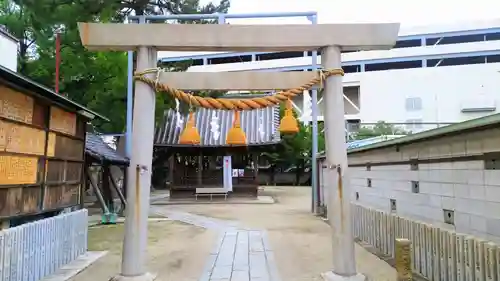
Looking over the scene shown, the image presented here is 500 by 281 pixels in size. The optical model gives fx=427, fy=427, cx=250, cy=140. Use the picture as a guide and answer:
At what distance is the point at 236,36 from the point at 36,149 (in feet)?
11.4

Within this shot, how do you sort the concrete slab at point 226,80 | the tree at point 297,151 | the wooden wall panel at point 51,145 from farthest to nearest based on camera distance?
the tree at point 297,151
the wooden wall panel at point 51,145
the concrete slab at point 226,80

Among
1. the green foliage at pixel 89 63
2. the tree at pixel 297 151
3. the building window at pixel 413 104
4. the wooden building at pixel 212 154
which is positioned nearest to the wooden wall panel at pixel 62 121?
the green foliage at pixel 89 63

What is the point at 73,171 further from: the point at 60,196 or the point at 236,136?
the point at 236,136

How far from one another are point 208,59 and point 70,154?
45.4 meters

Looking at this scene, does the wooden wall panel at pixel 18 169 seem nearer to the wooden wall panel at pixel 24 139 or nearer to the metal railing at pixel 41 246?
the wooden wall panel at pixel 24 139

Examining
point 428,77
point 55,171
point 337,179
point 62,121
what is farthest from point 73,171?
point 428,77

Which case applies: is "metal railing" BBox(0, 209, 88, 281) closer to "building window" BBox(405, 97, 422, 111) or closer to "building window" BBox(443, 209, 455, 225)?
"building window" BBox(443, 209, 455, 225)

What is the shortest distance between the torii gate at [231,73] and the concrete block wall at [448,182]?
62.3 inches

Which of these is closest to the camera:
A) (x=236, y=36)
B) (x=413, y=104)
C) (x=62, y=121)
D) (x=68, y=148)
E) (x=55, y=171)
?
(x=236, y=36)

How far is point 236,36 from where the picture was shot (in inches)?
238

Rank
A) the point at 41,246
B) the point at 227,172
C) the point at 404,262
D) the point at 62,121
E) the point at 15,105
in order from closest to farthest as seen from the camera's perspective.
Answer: the point at 404,262 < the point at 15,105 < the point at 41,246 < the point at 62,121 < the point at 227,172

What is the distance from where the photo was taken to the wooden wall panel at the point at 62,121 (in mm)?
7160

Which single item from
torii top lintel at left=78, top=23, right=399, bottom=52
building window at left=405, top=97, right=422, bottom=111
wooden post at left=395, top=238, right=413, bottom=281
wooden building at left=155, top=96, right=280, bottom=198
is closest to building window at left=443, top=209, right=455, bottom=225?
wooden post at left=395, top=238, right=413, bottom=281

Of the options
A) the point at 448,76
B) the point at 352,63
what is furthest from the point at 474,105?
the point at 352,63
